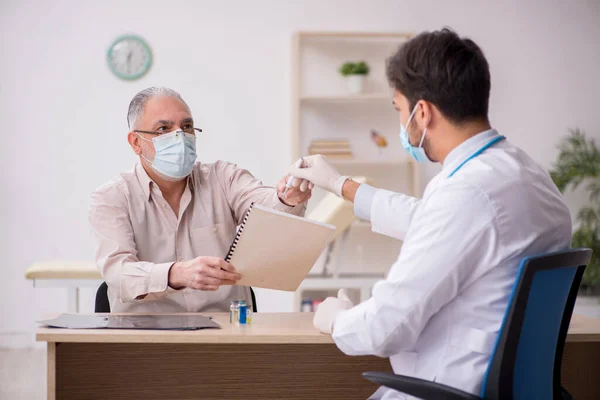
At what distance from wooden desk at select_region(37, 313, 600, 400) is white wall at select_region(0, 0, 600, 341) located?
3292mm

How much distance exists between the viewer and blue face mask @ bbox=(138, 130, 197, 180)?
2340 millimetres

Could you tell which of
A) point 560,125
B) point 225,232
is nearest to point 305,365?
point 225,232

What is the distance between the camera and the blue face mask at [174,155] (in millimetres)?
2340

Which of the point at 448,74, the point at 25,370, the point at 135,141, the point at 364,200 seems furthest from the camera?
the point at 25,370

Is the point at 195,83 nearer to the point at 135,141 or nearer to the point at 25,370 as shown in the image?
the point at 25,370

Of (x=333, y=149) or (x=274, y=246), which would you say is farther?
(x=333, y=149)

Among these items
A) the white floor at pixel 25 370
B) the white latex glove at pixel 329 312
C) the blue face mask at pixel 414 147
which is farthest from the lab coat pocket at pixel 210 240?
the white floor at pixel 25 370

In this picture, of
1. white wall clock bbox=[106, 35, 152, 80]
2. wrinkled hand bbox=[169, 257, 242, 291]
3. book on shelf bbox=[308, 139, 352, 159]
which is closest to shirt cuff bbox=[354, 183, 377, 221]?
wrinkled hand bbox=[169, 257, 242, 291]

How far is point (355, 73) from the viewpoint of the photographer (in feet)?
17.5

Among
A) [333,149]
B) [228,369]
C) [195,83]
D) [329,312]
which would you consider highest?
[195,83]

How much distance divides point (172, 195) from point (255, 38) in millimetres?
3217

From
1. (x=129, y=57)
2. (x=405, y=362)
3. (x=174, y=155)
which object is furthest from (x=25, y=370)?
(x=405, y=362)

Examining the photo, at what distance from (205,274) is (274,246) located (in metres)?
0.20

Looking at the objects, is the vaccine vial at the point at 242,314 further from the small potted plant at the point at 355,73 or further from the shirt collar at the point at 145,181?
the small potted plant at the point at 355,73
